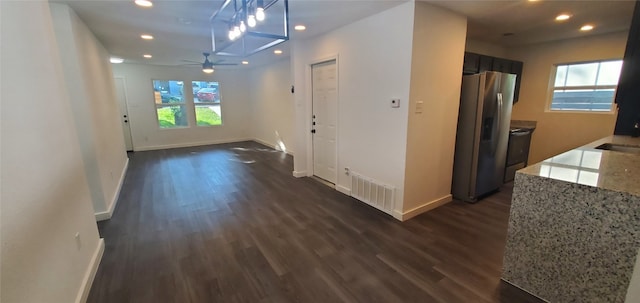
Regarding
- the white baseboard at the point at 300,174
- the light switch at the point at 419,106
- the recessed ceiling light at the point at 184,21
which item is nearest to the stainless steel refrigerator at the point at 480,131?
the light switch at the point at 419,106

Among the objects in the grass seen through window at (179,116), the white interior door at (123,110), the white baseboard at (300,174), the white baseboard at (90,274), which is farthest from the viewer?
the grass seen through window at (179,116)

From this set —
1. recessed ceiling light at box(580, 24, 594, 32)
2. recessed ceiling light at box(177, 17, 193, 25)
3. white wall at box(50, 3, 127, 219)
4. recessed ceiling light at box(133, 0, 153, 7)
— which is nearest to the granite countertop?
recessed ceiling light at box(580, 24, 594, 32)

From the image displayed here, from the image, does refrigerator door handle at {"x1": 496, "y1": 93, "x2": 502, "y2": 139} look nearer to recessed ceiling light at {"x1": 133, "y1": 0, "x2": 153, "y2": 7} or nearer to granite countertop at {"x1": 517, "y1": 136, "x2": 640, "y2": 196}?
granite countertop at {"x1": 517, "y1": 136, "x2": 640, "y2": 196}

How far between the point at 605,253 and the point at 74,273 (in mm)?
3467

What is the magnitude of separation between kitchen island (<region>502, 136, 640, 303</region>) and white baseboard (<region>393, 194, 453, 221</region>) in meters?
1.17

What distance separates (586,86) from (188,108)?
30.4 ft

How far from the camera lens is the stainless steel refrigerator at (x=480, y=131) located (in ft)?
11.1

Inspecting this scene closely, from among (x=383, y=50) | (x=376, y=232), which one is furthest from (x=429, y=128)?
(x=376, y=232)

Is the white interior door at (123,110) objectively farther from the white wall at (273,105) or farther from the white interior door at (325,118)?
the white interior door at (325,118)

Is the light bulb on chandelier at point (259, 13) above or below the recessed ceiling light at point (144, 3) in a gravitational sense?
below

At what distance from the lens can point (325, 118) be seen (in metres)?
4.33

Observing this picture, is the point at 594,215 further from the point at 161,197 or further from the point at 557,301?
the point at 161,197

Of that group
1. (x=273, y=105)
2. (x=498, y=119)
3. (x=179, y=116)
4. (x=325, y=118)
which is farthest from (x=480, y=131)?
(x=179, y=116)

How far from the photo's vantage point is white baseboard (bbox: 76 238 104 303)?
188 centimetres
